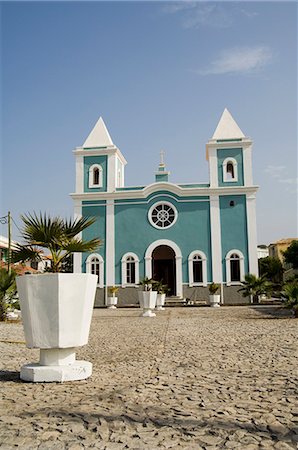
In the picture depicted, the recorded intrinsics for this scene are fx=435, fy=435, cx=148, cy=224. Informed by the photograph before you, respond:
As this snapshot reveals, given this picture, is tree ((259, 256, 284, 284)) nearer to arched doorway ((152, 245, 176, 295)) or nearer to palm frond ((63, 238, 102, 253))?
arched doorway ((152, 245, 176, 295))

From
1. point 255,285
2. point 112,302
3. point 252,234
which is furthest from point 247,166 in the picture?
point 112,302

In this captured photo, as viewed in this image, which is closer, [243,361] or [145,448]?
[145,448]

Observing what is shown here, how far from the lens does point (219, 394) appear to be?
4.02 m

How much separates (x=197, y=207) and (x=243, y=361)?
2276 cm

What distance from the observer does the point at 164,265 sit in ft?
97.0

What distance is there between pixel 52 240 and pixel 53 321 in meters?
1.12

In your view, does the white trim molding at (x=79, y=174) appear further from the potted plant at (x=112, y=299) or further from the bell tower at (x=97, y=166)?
the potted plant at (x=112, y=299)

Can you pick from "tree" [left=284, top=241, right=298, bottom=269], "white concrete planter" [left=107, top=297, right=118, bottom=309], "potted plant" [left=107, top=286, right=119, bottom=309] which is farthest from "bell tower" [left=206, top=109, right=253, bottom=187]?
"tree" [left=284, top=241, right=298, bottom=269]

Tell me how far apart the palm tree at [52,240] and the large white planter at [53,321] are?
0.60m

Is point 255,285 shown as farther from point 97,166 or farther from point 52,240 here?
point 52,240

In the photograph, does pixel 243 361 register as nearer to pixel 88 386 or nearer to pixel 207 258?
pixel 88 386

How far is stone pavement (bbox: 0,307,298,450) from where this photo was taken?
2.87 m

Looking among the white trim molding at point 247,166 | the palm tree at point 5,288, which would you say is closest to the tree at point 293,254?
the white trim molding at point 247,166

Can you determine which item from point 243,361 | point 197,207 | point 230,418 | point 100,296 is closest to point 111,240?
point 100,296
